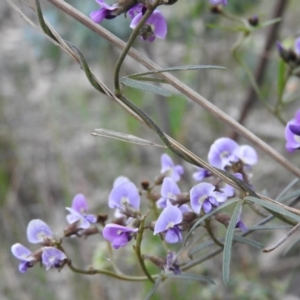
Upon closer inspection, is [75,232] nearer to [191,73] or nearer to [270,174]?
[191,73]

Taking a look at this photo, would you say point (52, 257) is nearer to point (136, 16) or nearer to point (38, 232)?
point (38, 232)

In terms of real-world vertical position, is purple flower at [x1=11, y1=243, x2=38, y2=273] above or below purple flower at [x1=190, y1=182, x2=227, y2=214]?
below

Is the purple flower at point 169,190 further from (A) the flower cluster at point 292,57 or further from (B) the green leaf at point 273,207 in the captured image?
(A) the flower cluster at point 292,57

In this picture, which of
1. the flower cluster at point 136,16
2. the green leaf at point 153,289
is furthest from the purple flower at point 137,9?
the green leaf at point 153,289

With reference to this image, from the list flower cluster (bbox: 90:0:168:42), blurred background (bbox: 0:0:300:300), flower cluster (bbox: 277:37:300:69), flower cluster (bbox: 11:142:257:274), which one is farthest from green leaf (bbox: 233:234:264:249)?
blurred background (bbox: 0:0:300:300)

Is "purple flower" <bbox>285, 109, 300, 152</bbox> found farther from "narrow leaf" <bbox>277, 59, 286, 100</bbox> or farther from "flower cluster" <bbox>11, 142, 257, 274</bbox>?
"narrow leaf" <bbox>277, 59, 286, 100</bbox>

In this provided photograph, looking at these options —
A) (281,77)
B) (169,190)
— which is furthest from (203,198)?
(281,77)

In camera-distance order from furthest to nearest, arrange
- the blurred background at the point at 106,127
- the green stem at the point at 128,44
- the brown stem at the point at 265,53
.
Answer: the blurred background at the point at 106,127 < the brown stem at the point at 265,53 < the green stem at the point at 128,44
